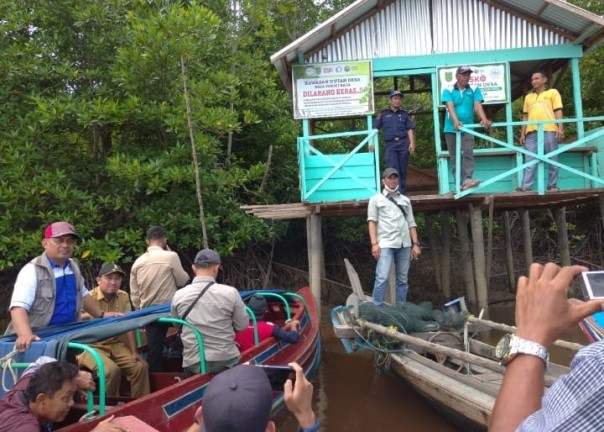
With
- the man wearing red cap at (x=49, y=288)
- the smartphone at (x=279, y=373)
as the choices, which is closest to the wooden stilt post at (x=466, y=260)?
the man wearing red cap at (x=49, y=288)

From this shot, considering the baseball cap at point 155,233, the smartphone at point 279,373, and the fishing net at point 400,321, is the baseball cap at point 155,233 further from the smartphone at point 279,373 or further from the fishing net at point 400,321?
the smartphone at point 279,373

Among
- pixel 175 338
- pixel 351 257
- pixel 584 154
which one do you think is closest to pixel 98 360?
pixel 175 338

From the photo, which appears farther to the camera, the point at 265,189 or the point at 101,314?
the point at 265,189

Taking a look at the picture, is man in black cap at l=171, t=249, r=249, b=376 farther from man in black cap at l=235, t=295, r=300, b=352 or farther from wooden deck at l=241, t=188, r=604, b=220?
wooden deck at l=241, t=188, r=604, b=220

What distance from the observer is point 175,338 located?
543cm

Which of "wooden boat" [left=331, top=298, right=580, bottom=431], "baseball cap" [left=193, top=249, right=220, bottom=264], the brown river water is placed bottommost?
the brown river water

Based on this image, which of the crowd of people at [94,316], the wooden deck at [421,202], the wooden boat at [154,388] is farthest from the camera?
the wooden deck at [421,202]

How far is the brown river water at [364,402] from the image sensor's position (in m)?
5.42

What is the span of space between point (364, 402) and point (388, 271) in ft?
5.36

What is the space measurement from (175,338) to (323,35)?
5.33m

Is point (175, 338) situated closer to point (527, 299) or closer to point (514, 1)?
point (527, 299)

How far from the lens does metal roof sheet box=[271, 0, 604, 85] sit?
8.30m

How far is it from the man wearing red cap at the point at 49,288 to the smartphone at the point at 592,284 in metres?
3.36

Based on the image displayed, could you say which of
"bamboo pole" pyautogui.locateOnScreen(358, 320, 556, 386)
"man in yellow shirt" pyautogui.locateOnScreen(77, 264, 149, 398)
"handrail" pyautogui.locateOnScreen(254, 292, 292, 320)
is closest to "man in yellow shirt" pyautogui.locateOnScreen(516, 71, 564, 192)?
"bamboo pole" pyautogui.locateOnScreen(358, 320, 556, 386)
